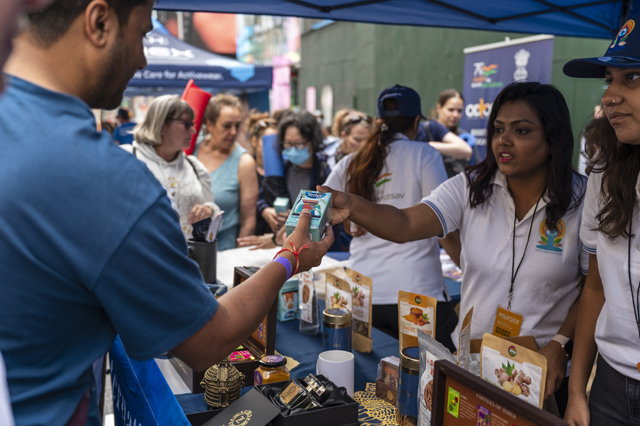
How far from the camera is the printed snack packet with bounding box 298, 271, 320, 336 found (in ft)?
6.29

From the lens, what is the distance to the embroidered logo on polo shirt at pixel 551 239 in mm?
1662

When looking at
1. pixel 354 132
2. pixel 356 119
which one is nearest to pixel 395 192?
pixel 354 132

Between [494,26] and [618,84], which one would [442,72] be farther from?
[618,84]

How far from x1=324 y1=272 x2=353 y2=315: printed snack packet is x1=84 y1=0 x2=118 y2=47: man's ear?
46.9 inches

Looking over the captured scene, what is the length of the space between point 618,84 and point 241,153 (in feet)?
8.92

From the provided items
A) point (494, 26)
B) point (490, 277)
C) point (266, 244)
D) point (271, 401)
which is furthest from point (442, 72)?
point (271, 401)

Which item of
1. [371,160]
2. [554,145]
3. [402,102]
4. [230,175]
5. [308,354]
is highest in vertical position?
[402,102]

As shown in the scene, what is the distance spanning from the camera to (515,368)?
3.57 ft

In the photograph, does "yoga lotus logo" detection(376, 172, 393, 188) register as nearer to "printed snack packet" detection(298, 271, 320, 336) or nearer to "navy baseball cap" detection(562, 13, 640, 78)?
"printed snack packet" detection(298, 271, 320, 336)

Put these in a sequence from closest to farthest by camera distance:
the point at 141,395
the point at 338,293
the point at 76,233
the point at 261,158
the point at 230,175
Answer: the point at 76,233, the point at 141,395, the point at 338,293, the point at 230,175, the point at 261,158

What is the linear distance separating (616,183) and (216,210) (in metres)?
2.07

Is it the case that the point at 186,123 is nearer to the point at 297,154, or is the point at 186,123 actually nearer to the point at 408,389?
the point at 297,154

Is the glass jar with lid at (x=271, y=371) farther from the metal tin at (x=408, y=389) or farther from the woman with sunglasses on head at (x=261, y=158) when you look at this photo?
the woman with sunglasses on head at (x=261, y=158)

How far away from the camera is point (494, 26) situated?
3045 millimetres
